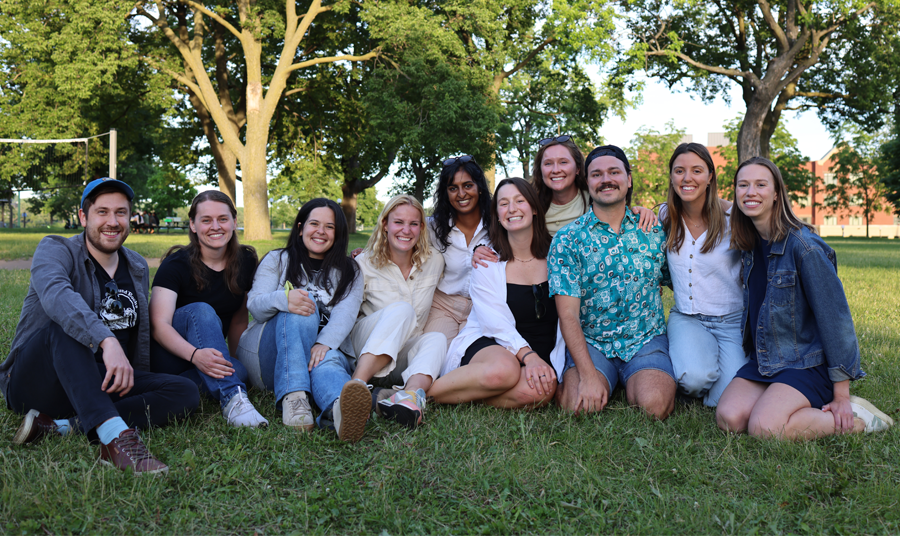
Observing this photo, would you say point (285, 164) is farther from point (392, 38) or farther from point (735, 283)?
point (735, 283)

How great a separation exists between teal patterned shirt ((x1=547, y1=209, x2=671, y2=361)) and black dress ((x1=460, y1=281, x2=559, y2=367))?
0.25 m

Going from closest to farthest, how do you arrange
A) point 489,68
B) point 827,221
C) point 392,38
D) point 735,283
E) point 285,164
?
point 735,283, point 392,38, point 489,68, point 285,164, point 827,221

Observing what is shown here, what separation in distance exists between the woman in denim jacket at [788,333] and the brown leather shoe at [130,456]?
311cm

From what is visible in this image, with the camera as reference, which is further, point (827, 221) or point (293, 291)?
point (827, 221)

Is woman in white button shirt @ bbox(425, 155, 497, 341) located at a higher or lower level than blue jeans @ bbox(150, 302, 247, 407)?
higher

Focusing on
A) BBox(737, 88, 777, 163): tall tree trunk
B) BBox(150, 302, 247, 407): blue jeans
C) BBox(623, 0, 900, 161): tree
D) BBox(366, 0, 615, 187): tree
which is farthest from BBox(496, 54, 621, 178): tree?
BBox(150, 302, 247, 407): blue jeans

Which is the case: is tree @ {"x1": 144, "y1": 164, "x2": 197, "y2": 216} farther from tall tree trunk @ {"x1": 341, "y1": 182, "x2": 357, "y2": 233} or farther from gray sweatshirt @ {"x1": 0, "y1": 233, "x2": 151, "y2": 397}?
gray sweatshirt @ {"x1": 0, "y1": 233, "x2": 151, "y2": 397}

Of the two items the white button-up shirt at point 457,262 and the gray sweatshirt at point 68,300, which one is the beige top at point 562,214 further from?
the gray sweatshirt at point 68,300

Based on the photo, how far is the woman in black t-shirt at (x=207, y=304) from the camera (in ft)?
12.8

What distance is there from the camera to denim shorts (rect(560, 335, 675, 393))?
4188 millimetres

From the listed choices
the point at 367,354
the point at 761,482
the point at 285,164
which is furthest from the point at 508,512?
the point at 285,164

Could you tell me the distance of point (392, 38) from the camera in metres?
20.8

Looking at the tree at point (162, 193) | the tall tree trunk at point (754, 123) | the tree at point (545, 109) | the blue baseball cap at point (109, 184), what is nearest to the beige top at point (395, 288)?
the blue baseball cap at point (109, 184)

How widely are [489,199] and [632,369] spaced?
177 centimetres
